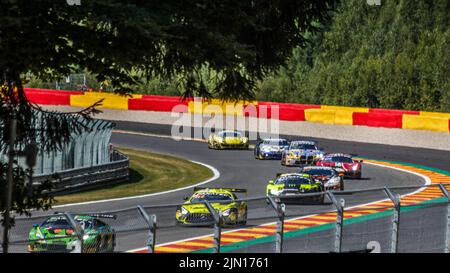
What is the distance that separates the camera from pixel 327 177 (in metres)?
41.2

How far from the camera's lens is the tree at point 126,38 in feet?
38.3

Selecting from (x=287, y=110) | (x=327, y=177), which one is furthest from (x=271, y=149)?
(x=327, y=177)

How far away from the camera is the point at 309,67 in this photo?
88.1 meters

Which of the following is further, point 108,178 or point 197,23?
point 108,178

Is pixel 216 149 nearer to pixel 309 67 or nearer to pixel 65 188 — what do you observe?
pixel 65 188

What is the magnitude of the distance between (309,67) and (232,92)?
72780 millimetres

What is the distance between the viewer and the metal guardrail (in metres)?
38.2

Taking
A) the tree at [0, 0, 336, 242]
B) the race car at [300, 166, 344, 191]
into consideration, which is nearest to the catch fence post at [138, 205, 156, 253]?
the tree at [0, 0, 336, 242]

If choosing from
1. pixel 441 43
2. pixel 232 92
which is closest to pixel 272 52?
pixel 232 92

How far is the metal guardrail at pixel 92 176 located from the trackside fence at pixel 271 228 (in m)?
19.4

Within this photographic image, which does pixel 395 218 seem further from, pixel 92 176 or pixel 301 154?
pixel 301 154

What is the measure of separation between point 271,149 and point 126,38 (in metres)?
41.3

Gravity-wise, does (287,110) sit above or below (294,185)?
above

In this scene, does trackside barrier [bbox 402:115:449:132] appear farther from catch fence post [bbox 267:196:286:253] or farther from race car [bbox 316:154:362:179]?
catch fence post [bbox 267:196:286:253]
